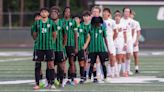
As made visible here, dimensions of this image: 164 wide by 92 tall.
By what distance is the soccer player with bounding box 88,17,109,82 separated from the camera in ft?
46.1

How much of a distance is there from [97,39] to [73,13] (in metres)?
19.8

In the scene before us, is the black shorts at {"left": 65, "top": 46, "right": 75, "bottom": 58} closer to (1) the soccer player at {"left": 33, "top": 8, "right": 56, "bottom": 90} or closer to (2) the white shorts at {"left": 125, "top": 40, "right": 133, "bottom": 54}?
(1) the soccer player at {"left": 33, "top": 8, "right": 56, "bottom": 90}

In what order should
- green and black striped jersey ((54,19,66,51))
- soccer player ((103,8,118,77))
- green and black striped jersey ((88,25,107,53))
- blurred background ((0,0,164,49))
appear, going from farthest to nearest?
blurred background ((0,0,164,49)), soccer player ((103,8,118,77)), green and black striped jersey ((88,25,107,53)), green and black striped jersey ((54,19,66,51))

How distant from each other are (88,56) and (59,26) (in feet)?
4.78

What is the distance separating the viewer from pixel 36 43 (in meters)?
12.9

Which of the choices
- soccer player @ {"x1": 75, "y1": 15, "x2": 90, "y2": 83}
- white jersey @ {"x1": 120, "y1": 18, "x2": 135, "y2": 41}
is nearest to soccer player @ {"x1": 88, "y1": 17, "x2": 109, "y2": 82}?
soccer player @ {"x1": 75, "y1": 15, "x2": 90, "y2": 83}

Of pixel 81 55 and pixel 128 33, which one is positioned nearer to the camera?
pixel 81 55

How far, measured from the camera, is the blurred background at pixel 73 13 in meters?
31.0

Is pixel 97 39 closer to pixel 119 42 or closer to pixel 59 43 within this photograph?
pixel 59 43

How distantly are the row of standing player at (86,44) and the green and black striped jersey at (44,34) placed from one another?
3 cm

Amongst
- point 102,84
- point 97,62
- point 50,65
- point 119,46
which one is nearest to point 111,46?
point 119,46

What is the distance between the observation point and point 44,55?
42.4ft

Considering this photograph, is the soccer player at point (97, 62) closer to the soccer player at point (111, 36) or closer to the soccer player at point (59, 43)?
the soccer player at point (111, 36)

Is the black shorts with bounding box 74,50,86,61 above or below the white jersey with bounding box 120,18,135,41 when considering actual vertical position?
below
